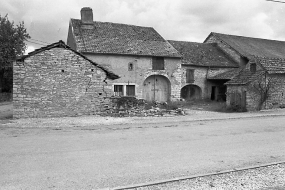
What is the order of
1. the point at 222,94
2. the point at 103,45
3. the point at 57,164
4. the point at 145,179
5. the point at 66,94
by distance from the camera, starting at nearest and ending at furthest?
the point at 145,179 < the point at 57,164 < the point at 66,94 < the point at 103,45 < the point at 222,94

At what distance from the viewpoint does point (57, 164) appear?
587cm

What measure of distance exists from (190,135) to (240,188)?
485 centimetres

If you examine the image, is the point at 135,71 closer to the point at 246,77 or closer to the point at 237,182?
the point at 246,77

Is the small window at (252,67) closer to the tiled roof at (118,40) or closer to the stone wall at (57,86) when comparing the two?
the tiled roof at (118,40)

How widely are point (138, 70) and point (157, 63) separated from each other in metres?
2.10

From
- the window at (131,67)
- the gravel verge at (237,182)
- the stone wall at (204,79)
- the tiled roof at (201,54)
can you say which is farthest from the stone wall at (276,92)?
the gravel verge at (237,182)

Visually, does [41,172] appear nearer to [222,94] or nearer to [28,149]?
[28,149]

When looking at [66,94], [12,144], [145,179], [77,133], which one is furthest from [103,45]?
[145,179]

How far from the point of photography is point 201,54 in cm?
2962

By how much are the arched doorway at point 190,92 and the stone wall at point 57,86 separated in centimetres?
1403

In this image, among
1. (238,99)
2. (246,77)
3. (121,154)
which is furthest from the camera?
(246,77)

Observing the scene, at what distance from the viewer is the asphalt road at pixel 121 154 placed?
16.7ft

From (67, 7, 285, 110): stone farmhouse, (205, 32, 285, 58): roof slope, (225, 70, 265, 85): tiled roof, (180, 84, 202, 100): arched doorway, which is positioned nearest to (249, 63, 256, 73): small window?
(225, 70, 265, 85): tiled roof

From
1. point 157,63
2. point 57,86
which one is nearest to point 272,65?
point 157,63
